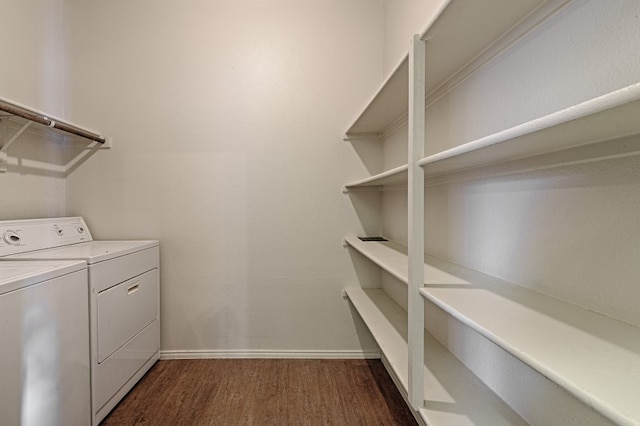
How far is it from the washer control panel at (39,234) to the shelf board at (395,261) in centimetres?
189

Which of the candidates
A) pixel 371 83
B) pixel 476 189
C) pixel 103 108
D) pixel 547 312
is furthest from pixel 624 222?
pixel 103 108

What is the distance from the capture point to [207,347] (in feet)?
7.60

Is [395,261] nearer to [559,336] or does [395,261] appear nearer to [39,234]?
[559,336]

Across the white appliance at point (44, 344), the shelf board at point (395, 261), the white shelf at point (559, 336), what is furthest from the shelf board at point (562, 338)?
the white appliance at point (44, 344)

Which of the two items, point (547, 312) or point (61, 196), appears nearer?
point (547, 312)

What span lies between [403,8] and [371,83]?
0.52 meters

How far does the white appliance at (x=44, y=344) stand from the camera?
1.13m

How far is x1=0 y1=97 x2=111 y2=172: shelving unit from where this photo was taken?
1.58 m

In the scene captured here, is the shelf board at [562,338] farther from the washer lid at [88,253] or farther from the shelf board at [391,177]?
the washer lid at [88,253]

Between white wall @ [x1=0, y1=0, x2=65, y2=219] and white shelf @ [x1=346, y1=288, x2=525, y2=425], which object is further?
white wall @ [x1=0, y1=0, x2=65, y2=219]

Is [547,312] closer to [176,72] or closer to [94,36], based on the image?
[176,72]

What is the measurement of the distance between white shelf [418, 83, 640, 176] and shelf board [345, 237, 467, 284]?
0.43 metres

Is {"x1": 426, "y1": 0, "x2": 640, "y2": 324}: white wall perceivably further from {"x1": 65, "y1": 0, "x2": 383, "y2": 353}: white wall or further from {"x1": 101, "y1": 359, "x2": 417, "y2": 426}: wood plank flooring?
{"x1": 65, "y1": 0, "x2": 383, "y2": 353}: white wall

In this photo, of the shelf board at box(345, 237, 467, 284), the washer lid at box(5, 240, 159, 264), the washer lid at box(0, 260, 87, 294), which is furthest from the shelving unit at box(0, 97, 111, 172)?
the shelf board at box(345, 237, 467, 284)
